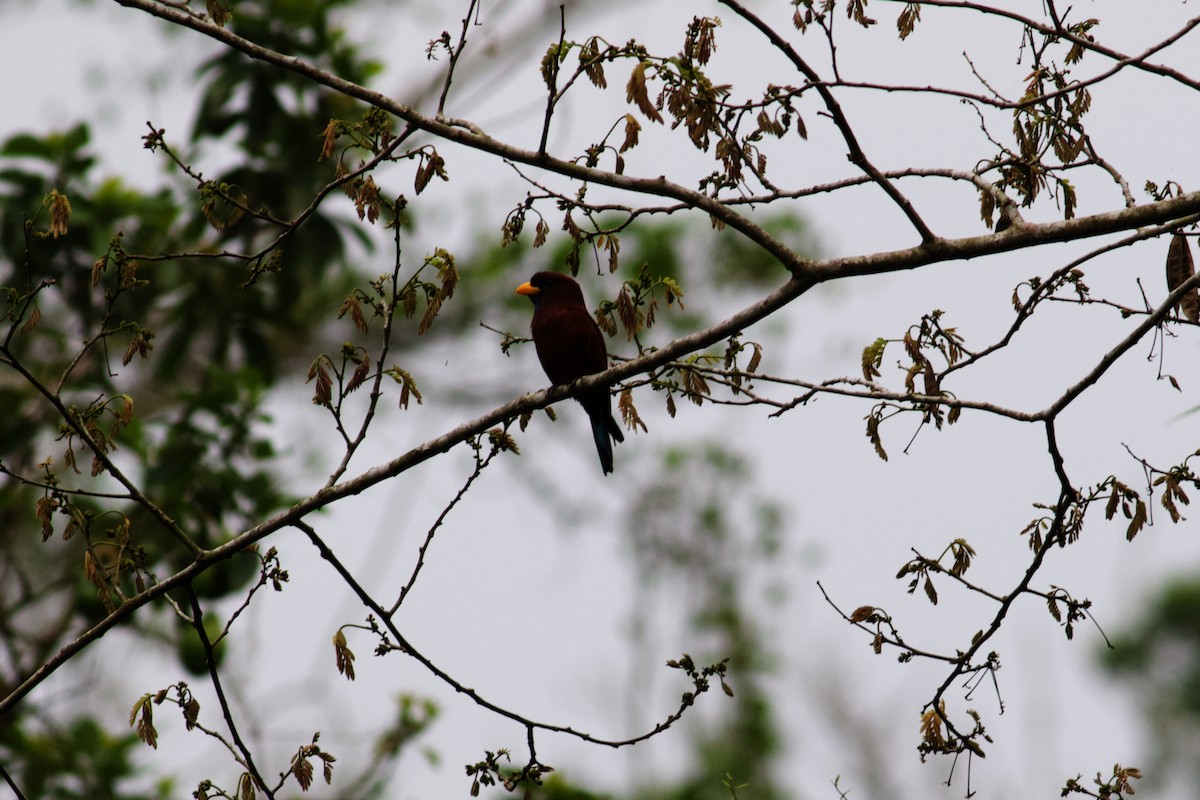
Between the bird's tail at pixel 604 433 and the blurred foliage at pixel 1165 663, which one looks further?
the blurred foliage at pixel 1165 663

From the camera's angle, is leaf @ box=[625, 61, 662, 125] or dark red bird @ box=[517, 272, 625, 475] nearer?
leaf @ box=[625, 61, 662, 125]

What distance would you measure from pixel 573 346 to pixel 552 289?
60 cm

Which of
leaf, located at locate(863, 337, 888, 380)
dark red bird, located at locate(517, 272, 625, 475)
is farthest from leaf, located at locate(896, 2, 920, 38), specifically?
dark red bird, located at locate(517, 272, 625, 475)

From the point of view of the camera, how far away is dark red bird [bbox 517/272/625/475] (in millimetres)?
5496

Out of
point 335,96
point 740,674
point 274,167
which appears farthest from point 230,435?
point 740,674

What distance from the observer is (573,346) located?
5496mm

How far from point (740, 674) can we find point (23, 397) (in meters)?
11.5

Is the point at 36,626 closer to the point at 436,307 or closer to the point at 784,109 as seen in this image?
the point at 436,307

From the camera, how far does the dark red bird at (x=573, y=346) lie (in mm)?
5496

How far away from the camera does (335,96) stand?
7789 mm

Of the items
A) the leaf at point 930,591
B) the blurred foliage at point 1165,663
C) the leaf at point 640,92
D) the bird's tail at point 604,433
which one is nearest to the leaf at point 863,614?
the leaf at point 930,591

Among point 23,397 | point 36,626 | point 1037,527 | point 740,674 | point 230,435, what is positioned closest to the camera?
point 1037,527

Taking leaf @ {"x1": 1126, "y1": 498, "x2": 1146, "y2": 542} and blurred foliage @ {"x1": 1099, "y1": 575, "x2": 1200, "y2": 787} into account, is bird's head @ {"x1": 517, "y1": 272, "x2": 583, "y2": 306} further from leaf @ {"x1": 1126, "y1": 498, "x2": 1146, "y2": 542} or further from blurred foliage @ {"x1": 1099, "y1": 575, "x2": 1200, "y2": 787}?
blurred foliage @ {"x1": 1099, "y1": 575, "x2": 1200, "y2": 787}

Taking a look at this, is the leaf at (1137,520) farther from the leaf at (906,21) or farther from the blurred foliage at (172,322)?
the blurred foliage at (172,322)
